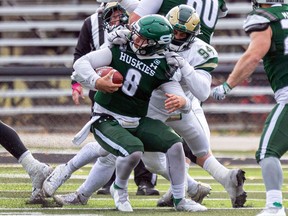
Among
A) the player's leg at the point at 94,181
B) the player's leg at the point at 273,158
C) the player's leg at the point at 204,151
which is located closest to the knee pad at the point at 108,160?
the player's leg at the point at 94,181

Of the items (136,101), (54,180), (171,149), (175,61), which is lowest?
(54,180)

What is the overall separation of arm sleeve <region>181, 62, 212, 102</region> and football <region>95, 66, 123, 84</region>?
0.42 m

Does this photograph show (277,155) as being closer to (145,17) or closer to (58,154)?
(145,17)

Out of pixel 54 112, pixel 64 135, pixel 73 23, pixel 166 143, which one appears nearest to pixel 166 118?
pixel 166 143

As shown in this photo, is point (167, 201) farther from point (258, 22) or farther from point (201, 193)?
point (258, 22)

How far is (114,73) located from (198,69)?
2.18 ft

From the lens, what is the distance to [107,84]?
7879 mm

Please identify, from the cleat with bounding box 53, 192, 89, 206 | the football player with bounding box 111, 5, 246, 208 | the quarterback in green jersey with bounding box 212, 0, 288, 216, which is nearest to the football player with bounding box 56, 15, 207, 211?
the football player with bounding box 111, 5, 246, 208

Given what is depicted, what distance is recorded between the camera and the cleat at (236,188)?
27.4 feet

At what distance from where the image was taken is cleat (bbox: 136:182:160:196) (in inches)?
380

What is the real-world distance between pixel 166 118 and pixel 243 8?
36.1 feet

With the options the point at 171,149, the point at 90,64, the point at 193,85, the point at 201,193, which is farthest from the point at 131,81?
the point at 201,193

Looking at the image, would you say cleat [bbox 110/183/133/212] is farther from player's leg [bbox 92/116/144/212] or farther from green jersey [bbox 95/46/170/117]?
green jersey [bbox 95/46/170/117]

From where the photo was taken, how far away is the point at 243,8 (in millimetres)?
19203
